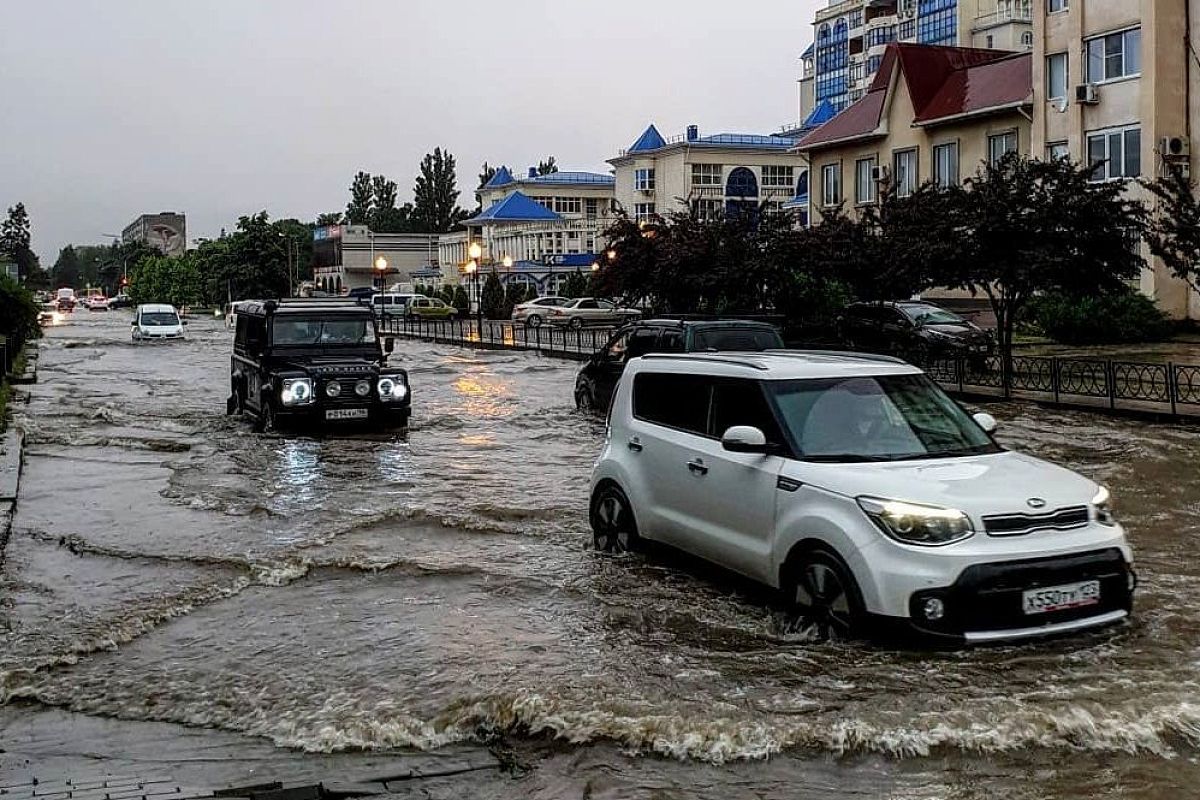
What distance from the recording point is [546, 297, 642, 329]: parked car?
186 ft

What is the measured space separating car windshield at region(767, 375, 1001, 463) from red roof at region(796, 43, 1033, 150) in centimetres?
3725

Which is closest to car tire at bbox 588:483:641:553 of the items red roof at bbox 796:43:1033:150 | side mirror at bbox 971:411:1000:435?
side mirror at bbox 971:411:1000:435

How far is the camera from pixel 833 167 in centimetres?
5200

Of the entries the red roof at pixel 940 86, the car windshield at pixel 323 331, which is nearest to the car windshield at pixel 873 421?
the car windshield at pixel 323 331

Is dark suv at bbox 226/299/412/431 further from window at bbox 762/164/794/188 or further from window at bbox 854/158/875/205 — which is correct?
window at bbox 762/164/794/188

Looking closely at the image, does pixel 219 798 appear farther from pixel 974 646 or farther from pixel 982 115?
pixel 982 115

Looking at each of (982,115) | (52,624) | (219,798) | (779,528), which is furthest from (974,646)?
(982,115)

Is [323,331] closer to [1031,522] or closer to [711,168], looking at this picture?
[1031,522]

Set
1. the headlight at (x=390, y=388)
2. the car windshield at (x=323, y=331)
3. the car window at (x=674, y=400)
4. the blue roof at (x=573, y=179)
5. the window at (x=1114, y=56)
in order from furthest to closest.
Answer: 1. the blue roof at (x=573, y=179)
2. the window at (x=1114, y=56)
3. the car windshield at (x=323, y=331)
4. the headlight at (x=390, y=388)
5. the car window at (x=674, y=400)

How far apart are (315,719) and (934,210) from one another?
2082 centimetres

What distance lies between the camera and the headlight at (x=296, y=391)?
56.7 feet

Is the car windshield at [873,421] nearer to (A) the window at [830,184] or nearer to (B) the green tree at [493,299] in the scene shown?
(A) the window at [830,184]

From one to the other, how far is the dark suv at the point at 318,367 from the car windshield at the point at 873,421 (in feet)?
35.4

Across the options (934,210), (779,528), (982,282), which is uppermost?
(934,210)
